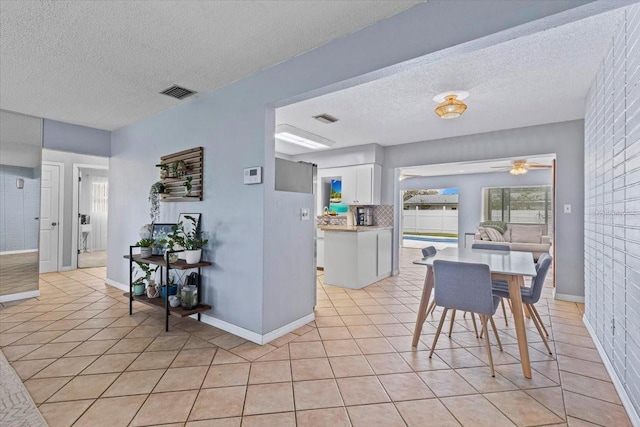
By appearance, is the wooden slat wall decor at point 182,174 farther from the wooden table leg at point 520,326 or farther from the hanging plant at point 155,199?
the wooden table leg at point 520,326

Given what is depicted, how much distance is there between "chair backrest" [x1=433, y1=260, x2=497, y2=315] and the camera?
7.29 ft

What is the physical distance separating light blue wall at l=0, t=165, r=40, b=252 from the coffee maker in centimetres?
488

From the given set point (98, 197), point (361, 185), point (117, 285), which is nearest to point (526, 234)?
point (361, 185)

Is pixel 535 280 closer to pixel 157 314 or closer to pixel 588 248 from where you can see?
pixel 588 248

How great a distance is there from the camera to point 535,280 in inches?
99.6

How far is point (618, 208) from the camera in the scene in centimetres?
205

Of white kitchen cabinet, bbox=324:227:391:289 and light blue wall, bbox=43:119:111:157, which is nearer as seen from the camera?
light blue wall, bbox=43:119:111:157

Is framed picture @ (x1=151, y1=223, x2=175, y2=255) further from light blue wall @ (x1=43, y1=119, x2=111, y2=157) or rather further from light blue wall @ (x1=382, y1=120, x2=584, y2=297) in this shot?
light blue wall @ (x1=382, y1=120, x2=584, y2=297)

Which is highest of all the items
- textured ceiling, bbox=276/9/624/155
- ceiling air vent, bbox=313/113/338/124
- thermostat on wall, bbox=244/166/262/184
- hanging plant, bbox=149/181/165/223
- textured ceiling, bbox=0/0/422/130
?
textured ceiling, bbox=276/9/624/155

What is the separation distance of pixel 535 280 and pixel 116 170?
533 cm

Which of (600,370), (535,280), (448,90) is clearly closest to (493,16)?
(448,90)

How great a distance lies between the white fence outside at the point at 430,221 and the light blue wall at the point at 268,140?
8.20 metres

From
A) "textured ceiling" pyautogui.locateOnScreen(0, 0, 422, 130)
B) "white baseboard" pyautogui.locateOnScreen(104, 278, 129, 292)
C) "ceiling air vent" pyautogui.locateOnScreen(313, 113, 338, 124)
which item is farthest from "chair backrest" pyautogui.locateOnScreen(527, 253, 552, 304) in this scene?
"white baseboard" pyautogui.locateOnScreen(104, 278, 129, 292)

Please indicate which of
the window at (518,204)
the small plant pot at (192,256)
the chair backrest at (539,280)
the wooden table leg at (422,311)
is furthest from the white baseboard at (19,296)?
the window at (518,204)
